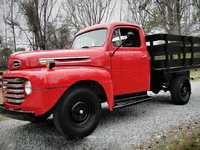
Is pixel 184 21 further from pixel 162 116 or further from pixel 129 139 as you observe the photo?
pixel 129 139

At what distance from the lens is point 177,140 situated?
289cm

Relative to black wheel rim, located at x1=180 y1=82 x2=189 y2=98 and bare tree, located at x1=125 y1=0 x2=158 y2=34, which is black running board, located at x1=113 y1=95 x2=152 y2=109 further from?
bare tree, located at x1=125 y1=0 x2=158 y2=34

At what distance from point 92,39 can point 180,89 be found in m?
3.01

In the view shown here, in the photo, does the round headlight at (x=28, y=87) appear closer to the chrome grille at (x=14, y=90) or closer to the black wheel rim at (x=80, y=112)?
the chrome grille at (x=14, y=90)

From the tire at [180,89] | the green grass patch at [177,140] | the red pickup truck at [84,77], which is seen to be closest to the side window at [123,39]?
the red pickup truck at [84,77]

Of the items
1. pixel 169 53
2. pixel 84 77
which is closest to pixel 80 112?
pixel 84 77

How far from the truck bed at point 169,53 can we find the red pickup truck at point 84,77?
0.03 meters

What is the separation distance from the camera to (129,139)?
300 centimetres

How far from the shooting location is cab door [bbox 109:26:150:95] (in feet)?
12.4

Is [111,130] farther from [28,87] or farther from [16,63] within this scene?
[16,63]

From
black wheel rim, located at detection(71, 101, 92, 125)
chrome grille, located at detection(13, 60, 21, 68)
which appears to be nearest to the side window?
black wheel rim, located at detection(71, 101, 92, 125)

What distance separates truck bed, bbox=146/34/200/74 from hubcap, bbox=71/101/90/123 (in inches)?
95.3

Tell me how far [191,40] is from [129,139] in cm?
413

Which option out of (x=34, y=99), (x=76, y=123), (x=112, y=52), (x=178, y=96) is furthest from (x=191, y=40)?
(x=34, y=99)
